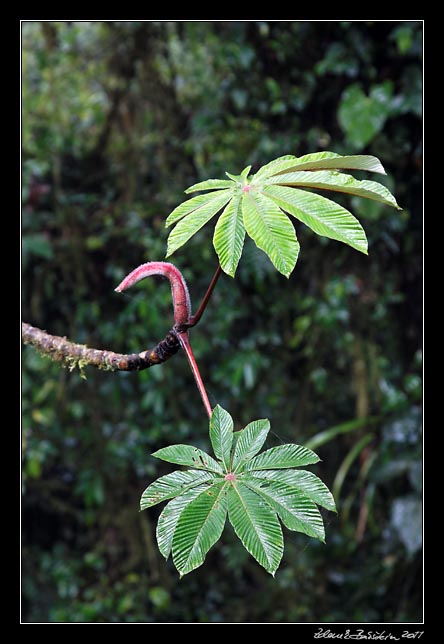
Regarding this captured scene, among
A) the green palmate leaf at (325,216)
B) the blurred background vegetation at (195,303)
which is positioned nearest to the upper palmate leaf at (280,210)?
the green palmate leaf at (325,216)

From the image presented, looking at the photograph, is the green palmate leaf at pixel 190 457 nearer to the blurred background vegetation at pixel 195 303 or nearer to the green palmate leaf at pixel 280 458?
the green palmate leaf at pixel 280 458

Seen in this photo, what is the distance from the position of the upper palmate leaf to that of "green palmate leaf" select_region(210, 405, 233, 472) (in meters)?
0.14

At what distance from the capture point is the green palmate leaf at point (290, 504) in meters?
0.56

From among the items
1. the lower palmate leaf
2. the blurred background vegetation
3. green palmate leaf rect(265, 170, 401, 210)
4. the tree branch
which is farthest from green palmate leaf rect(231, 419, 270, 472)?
the blurred background vegetation

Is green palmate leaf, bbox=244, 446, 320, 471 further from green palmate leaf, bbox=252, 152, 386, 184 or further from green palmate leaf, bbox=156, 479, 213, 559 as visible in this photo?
green palmate leaf, bbox=252, 152, 386, 184

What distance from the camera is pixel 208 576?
2.22m

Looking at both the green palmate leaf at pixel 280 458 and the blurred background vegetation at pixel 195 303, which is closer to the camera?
the green palmate leaf at pixel 280 458

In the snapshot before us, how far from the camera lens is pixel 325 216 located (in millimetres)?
582

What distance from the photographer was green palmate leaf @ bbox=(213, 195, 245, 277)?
0.58m

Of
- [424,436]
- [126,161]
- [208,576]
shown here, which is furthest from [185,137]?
[208,576]

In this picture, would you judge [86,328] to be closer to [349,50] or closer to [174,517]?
[349,50]

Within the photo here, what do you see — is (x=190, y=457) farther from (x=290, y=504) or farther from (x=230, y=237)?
(x=230, y=237)

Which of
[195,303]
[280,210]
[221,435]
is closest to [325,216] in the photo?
[280,210]

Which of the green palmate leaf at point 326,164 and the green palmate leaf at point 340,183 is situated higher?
the green palmate leaf at point 326,164
